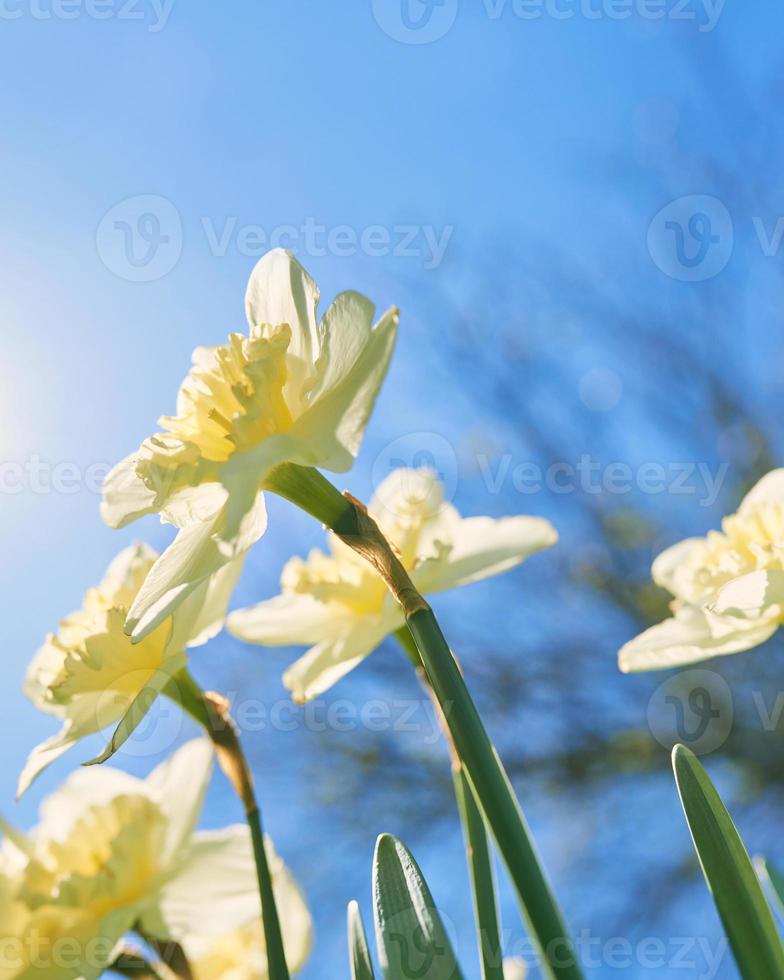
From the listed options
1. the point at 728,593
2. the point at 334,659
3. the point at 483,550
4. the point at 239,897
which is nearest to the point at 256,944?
the point at 239,897

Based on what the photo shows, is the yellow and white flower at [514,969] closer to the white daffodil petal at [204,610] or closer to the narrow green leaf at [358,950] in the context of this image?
the narrow green leaf at [358,950]
